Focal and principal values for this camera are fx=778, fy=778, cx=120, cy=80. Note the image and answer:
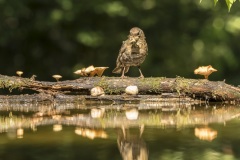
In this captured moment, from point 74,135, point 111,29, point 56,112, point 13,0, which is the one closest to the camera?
point 74,135

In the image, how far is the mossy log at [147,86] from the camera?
9.83m

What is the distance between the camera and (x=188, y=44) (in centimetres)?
2209

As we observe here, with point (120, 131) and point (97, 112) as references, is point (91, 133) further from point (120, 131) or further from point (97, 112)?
point (97, 112)

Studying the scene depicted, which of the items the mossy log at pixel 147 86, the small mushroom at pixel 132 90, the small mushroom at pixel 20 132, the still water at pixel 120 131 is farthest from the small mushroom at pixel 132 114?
the small mushroom at pixel 20 132

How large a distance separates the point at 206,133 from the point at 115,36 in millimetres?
14037

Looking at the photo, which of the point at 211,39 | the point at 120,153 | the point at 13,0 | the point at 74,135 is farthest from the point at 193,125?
the point at 211,39

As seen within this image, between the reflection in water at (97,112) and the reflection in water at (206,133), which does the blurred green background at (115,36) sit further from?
the reflection in water at (206,133)

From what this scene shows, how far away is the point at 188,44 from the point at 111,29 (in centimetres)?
236

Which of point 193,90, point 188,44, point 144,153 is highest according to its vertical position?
point 188,44

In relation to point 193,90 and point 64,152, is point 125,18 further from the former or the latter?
point 64,152

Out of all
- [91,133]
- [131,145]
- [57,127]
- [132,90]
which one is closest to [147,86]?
[132,90]

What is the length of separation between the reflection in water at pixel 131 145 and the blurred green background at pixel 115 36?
1326cm

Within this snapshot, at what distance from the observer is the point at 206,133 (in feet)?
24.1

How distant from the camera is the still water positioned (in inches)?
245
